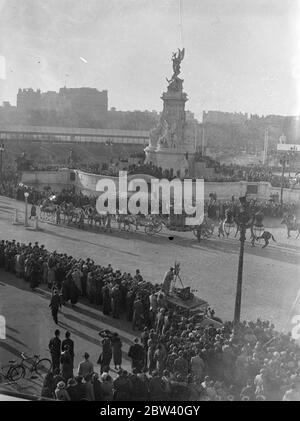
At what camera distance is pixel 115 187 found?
35781 millimetres

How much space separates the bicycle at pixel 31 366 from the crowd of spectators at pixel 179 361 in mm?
405

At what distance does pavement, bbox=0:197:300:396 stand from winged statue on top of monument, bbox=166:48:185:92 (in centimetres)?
1735

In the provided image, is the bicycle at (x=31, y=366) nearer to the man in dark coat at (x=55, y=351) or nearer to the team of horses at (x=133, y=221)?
the man in dark coat at (x=55, y=351)

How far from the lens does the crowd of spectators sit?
891 centimetres

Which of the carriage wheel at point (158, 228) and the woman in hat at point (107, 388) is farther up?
the carriage wheel at point (158, 228)

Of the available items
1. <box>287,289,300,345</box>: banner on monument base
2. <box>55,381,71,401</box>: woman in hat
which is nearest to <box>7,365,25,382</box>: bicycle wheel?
<box>55,381,71,401</box>: woman in hat

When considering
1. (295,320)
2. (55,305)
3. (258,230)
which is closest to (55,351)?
(55,305)

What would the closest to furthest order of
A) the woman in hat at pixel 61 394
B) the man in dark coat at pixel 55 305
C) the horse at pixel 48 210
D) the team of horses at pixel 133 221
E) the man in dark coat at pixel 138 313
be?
the woman in hat at pixel 61 394 → the man in dark coat at pixel 138 313 → the man in dark coat at pixel 55 305 → the team of horses at pixel 133 221 → the horse at pixel 48 210

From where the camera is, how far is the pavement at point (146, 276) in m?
12.7

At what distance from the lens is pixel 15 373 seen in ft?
34.3

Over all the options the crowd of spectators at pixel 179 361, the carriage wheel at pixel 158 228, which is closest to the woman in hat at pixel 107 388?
the crowd of spectators at pixel 179 361

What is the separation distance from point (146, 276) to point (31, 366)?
6719 mm

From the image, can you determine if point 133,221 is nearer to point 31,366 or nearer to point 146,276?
point 146,276
